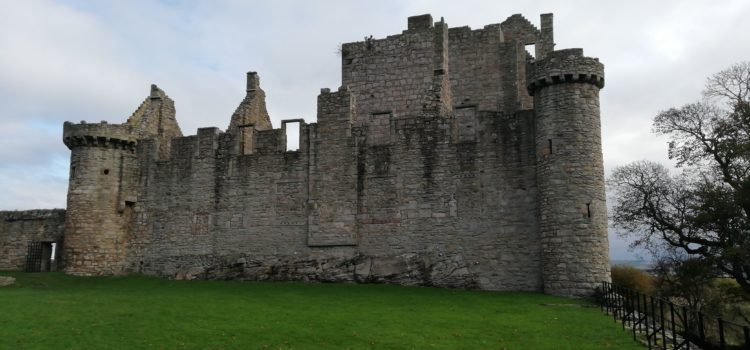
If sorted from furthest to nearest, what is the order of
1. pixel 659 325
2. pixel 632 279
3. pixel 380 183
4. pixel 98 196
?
pixel 632 279 < pixel 98 196 < pixel 380 183 < pixel 659 325

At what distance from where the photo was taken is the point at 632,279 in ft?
119

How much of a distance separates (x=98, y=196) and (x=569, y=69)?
22.0m

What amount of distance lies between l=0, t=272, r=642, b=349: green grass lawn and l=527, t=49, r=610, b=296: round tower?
1.59 meters

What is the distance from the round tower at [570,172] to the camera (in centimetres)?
2295

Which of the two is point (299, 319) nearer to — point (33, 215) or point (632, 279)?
point (33, 215)

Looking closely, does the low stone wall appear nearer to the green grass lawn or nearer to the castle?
the castle

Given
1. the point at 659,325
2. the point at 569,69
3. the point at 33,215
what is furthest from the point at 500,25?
the point at 33,215

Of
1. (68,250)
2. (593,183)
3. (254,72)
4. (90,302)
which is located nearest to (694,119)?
(593,183)

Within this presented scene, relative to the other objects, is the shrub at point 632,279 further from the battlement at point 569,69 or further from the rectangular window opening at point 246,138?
the rectangular window opening at point 246,138

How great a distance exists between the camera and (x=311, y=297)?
2208cm

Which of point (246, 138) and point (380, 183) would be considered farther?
point (246, 138)

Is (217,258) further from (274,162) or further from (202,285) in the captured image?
(274,162)

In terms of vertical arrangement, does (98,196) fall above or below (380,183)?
below

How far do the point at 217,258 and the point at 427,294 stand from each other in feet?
35.2
